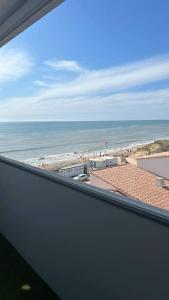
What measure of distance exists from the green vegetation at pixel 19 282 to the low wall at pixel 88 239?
0.19 feet

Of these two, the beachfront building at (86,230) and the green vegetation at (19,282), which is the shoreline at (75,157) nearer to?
the beachfront building at (86,230)

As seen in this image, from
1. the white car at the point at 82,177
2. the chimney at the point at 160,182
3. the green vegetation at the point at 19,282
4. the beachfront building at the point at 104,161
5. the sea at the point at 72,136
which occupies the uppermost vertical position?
the sea at the point at 72,136

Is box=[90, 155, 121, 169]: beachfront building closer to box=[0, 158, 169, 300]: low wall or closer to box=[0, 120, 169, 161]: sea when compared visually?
box=[0, 120, 169, 161]: sea

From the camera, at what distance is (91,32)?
1752mm

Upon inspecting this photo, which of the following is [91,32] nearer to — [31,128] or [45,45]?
[45,45]

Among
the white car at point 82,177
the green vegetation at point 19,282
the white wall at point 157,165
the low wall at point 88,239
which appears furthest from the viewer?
the green vegetation at point 19,282

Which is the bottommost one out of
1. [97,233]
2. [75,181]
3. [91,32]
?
[97,233]

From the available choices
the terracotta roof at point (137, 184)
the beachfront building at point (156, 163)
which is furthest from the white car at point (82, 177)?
the beachfront building at point (156, 163)

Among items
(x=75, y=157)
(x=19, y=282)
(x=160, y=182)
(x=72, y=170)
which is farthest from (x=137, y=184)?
(x=19, y=282)

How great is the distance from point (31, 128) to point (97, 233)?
102 centimetres

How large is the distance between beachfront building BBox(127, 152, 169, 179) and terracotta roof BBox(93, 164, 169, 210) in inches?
0.9

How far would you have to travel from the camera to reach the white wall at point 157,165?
4.18ft

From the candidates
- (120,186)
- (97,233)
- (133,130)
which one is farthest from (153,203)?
(97,233)

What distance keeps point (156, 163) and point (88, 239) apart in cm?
79
